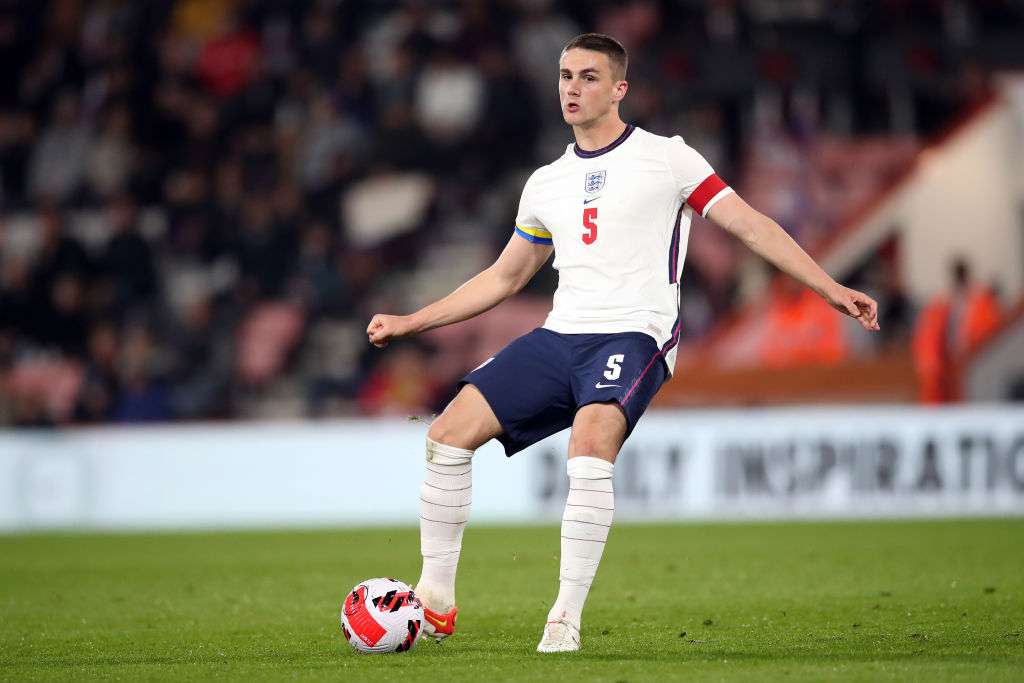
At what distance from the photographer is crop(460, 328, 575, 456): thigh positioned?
4.91 m

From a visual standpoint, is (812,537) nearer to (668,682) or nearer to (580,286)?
(580,286)

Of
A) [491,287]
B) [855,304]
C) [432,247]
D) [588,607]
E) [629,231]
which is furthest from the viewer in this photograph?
[432,247]

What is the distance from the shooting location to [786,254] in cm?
471

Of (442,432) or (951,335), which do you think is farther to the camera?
(951,335)

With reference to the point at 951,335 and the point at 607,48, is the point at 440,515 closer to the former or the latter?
the point at 607,48

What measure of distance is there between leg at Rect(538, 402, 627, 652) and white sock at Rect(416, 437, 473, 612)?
0.46 metres

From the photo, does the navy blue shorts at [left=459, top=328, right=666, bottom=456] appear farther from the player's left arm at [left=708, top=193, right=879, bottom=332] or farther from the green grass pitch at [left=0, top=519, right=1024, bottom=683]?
the green grass pitch at [left=0, top=519, right=1024, bottom=683]

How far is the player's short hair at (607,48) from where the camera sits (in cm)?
491

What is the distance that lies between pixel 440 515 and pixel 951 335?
25.7 ft

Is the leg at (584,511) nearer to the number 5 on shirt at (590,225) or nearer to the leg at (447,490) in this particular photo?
the leg at (447,490)

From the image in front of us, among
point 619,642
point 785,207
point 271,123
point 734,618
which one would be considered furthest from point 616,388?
point 271,123

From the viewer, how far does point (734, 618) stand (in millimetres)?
5609

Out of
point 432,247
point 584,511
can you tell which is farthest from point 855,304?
point 432,247

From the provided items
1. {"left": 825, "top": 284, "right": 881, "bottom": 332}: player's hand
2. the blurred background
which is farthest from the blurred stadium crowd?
{"left": 825, "top": 284, "right": 881, "bottom": 332}: player's hand
